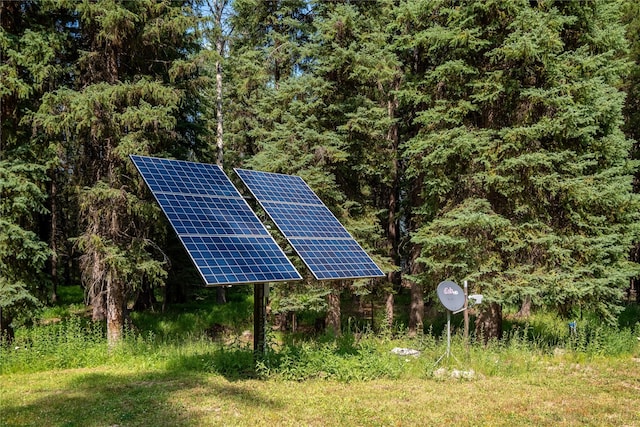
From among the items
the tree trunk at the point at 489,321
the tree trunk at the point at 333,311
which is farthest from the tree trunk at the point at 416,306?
the tree trunk at the point at 489,321

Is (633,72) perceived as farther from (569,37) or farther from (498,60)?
(498,60)

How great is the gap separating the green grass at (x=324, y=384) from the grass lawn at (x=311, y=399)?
0.02 meters

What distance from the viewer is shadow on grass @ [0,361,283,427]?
6.26m

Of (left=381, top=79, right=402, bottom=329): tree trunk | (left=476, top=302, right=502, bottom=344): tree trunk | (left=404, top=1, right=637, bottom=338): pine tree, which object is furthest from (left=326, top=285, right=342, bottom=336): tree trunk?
(left=476, top=302, right=502, bottom=344): tree trunk

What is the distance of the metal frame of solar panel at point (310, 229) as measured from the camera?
852cm

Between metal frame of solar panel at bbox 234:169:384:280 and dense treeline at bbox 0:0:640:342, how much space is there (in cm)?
300

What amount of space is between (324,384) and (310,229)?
9.68 ft

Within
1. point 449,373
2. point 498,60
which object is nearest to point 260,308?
point 449,373

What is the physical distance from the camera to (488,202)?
1188 centimetres

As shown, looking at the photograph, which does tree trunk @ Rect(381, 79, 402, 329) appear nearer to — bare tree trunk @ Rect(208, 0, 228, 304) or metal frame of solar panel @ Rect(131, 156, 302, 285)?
bare tree trunk @ Rect(208, 0, 228, 304)

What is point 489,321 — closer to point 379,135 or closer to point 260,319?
point 379,135

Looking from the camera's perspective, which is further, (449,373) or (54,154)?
(54,154)


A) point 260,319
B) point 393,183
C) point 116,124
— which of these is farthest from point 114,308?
point 393,183

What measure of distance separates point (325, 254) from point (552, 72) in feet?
25.1
